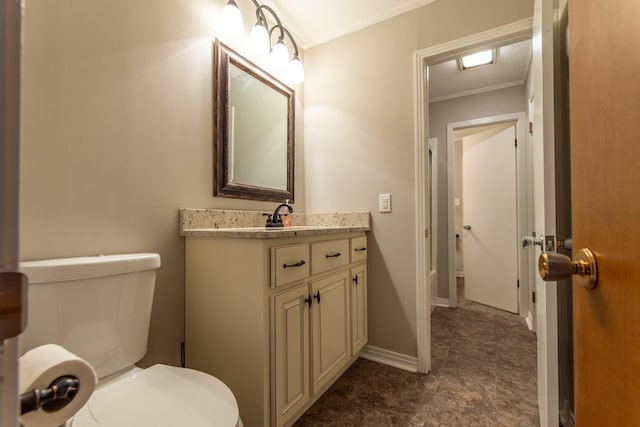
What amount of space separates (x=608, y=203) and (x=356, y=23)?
81.0 inches

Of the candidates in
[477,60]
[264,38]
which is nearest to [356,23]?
[264,38]

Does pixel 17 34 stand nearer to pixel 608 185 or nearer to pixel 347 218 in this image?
pixel 608 185

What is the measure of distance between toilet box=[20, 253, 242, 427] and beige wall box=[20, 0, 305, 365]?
0.69 ft

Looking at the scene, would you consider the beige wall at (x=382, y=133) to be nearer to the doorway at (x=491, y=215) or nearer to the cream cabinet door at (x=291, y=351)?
the cream cabinet door at (x=291, y=351)

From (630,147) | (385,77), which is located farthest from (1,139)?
(385,77)

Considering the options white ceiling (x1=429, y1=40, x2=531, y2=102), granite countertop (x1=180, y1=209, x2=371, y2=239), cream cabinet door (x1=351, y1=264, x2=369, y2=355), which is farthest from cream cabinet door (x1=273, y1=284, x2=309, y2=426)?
white ceiling (x1=429, y1=40, x2=531, y2=102)

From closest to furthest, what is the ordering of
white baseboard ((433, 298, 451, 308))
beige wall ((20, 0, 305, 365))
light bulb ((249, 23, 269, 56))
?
beige wall ((20, 0, 305, 365)) < light bulb ((249, 23, 269, 56)) < white baseboard ((433, 298, 451, 308))

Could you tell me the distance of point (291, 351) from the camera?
3.94 feet

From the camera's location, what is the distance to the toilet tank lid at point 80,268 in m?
0.80

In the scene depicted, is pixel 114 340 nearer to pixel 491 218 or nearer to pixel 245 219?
pixel 245 219

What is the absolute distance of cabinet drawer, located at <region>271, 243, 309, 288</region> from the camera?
3.70ft

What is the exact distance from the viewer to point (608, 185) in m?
0.44

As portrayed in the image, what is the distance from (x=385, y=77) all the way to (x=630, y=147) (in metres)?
1.74

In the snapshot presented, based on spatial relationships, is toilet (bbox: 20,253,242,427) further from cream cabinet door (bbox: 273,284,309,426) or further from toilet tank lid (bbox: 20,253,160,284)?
cream cabinet door (bbox: 273,284,309,426)
